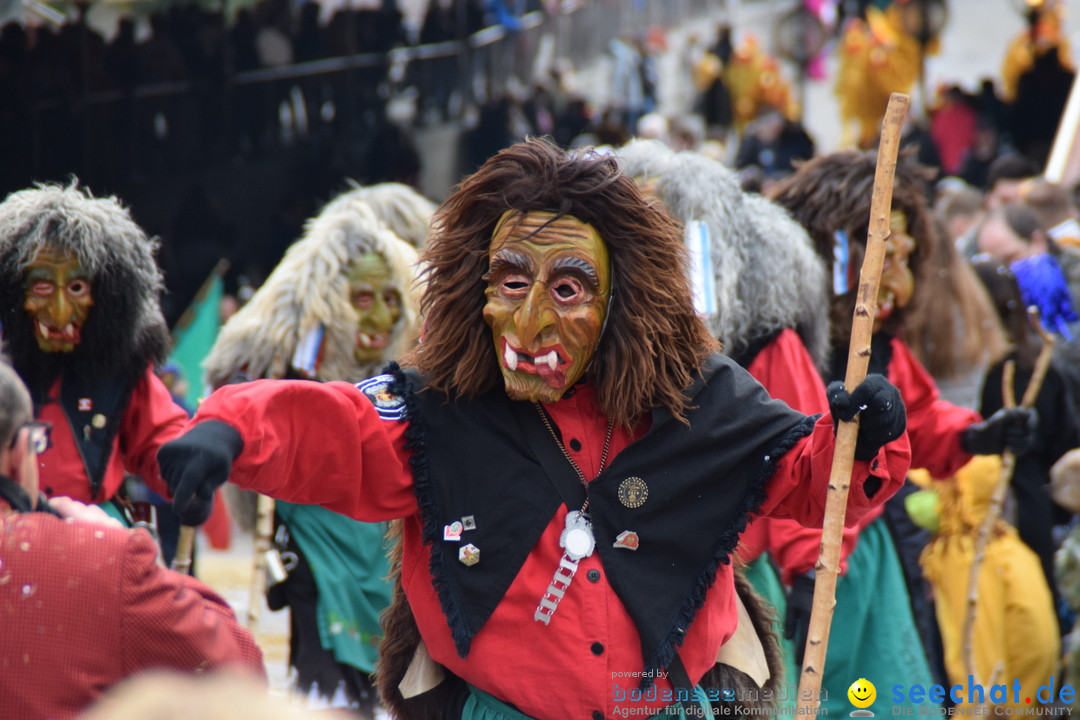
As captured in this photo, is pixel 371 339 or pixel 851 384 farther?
pixel 371 339

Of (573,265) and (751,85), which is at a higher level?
(573,265)

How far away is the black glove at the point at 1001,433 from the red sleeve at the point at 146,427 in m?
2.64

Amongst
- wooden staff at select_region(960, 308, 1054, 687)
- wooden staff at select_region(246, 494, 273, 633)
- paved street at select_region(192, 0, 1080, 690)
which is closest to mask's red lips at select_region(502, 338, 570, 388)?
wooden staff at select_region(246, 494, 273, 633)

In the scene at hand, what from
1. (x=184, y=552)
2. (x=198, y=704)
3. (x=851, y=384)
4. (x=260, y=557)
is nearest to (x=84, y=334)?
(x=184, y=552)

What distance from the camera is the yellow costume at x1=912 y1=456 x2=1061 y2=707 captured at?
487 centimetres

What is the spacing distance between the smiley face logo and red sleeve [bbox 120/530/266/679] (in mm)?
2516

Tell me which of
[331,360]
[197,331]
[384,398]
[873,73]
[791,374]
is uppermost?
[384,398]

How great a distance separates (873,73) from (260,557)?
14.5 metres

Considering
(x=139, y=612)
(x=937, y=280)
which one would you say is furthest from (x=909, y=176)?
(x=139, y=612)

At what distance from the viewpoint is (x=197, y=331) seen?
8.68m

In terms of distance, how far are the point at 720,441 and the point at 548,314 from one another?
488 millimetres

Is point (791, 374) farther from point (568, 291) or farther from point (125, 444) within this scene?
point (125, 444)

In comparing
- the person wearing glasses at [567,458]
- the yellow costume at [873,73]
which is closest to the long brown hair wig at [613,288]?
the person wearing glasses at [567,458]

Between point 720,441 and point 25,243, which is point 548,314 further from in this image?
point 25,243
